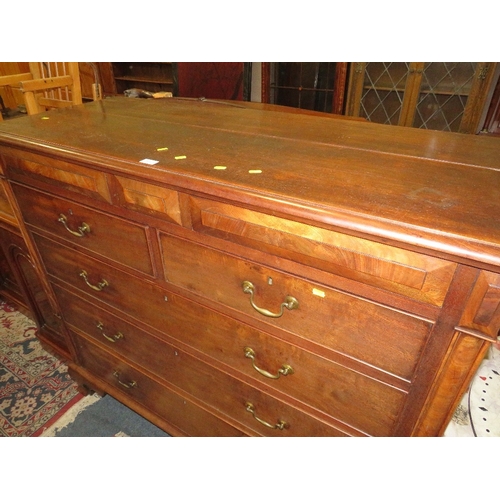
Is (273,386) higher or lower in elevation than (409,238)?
lower

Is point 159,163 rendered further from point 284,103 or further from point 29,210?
point 284,103

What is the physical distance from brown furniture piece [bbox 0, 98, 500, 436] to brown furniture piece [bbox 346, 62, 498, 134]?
1743mm

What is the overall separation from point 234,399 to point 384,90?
99.2 inches

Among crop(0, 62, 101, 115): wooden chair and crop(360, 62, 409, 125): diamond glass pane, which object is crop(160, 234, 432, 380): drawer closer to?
crop(0, 62, 101, 115): wooden chair

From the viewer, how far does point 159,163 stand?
74 centimetres

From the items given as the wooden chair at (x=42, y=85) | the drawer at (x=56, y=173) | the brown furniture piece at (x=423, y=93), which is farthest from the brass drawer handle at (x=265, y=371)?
the brown furniture piece at (x=423, y=93)

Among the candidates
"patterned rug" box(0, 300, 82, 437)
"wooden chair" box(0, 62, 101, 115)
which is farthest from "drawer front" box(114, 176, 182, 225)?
"patterned rug" box(0, 300, 82, 437)

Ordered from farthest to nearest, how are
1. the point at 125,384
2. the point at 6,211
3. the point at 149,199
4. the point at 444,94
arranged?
1. the point at 444,94
2. the point at 6,211
3. the point at 125,384
4. the point at 149,199

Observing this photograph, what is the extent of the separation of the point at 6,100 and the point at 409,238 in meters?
4.54

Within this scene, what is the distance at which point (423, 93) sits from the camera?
8.11 feet

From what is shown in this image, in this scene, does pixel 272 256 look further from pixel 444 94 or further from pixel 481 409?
pixel 444 94

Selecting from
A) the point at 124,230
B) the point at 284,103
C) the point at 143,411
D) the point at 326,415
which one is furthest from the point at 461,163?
the point at 284,103

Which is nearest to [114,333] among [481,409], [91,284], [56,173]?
[91,284]

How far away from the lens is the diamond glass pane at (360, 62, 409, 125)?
2.53 m
